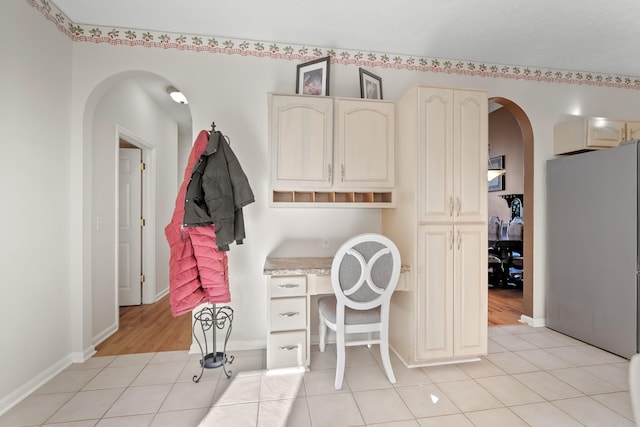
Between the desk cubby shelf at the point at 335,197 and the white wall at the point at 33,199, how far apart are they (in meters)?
1.64

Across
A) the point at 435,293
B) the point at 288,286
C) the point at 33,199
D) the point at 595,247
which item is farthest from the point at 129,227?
the point at 595,247

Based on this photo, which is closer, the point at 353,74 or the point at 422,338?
the point at 422,338

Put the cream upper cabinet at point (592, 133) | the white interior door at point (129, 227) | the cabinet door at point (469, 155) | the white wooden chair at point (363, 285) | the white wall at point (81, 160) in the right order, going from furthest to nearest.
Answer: the white interior door at point (129, 227) → the cream upper cabinet at point (592, 133) → the cabinet door at point (469, 155) → the white wooden chair at point (363, 285) → the white wall at point (81, 160)

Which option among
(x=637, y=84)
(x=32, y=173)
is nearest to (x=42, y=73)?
(x=32, y=173)

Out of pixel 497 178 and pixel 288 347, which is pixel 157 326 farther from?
pixel 497 178

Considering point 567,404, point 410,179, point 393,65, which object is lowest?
point 567,404

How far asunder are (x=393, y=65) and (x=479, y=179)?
1387 mm

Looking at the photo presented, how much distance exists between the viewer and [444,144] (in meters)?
2.35

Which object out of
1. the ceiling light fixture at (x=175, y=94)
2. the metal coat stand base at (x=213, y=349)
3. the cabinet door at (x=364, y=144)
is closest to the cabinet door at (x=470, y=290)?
the cabinet door at (x=364, y=144)

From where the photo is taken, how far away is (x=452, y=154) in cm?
237

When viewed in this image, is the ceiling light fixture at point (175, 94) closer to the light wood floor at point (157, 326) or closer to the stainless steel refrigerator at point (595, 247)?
the light wood floor at point (157, 326)

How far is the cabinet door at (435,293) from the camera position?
2.32 metres

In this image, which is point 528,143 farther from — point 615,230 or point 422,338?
point 422,338

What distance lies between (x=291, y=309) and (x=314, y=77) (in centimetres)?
201
